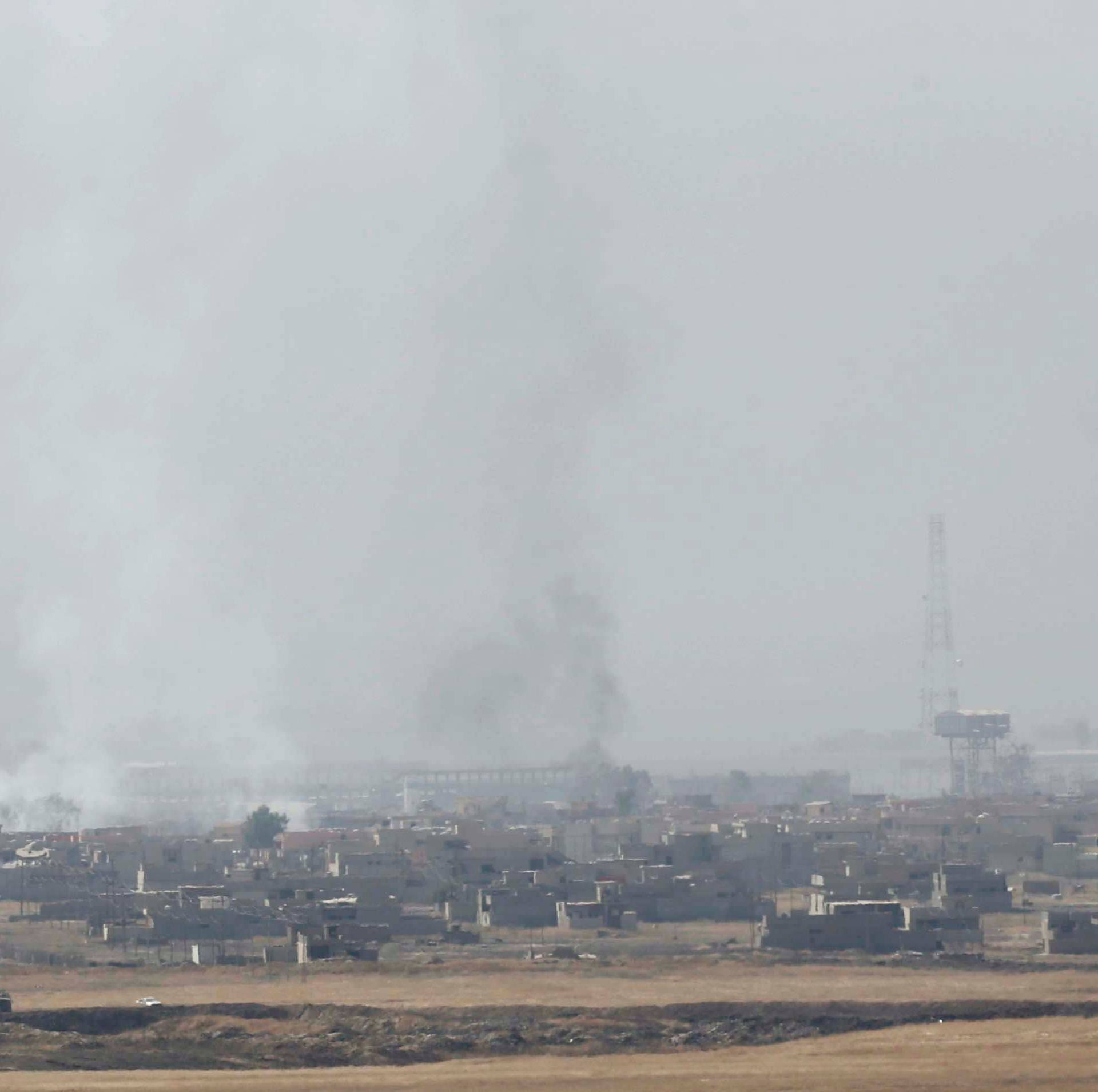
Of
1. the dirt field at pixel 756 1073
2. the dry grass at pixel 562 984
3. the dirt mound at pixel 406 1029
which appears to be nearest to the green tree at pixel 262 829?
the dry grass at pixel 562 984

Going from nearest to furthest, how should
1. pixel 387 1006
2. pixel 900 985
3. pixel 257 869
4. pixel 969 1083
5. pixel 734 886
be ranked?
pixel 969 1083 < pixel 387 1006 < pixel 900 985 < pixel 734 886 < pixel 257 869

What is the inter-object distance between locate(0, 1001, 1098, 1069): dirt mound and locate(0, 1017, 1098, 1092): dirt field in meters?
1.51

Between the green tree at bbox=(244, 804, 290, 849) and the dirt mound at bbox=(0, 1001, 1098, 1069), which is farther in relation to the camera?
the green tree at bbox=(244, 804, 290, 849)

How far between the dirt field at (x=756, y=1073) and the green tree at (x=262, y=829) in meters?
74.2

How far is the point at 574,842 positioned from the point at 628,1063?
223 feet

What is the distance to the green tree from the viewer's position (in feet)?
416

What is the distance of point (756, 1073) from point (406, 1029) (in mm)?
9902

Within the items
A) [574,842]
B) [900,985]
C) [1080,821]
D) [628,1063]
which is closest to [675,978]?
[900,985]

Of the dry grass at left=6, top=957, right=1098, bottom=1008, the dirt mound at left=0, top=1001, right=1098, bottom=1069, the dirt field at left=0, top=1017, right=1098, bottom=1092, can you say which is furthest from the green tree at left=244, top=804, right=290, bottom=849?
the dirt field at left=0, top=1017, right=1098, bottom=1092

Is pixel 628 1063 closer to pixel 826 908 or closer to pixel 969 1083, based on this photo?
pixel 969 1083

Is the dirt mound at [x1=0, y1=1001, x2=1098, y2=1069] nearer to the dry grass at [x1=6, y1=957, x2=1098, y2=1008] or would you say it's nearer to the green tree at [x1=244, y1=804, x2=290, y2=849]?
the dry grass at [x1=6, y1=957, x2=1098, y2=1008]

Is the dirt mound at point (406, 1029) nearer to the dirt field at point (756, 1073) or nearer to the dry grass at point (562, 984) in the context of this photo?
the dirt field at point (756, 1073)

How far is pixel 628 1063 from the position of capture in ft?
170

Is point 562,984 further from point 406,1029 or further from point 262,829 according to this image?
point 262,829
